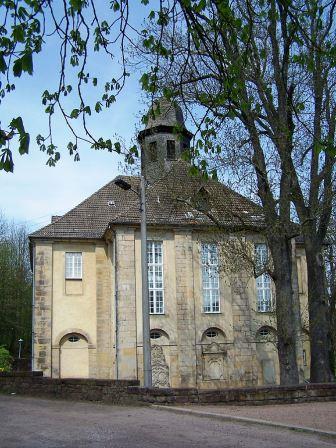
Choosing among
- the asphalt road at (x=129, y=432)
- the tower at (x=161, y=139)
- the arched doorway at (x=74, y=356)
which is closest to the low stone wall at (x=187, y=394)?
the asphalt road at (x=129, y=432)

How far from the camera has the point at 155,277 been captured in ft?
99.5

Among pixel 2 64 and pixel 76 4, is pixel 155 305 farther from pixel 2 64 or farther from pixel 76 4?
pixel 2 64

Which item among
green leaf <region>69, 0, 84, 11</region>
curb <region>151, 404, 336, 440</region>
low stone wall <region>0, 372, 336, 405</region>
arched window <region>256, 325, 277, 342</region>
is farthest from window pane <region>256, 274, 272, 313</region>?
green leaf <region>69, 0, 84, 11</region>

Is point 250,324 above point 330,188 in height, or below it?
below

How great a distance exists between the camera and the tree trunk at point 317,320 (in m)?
21.5

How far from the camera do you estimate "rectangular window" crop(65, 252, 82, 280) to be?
3272 centimetres

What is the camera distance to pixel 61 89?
23.8 ft

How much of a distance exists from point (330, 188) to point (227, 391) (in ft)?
29.0

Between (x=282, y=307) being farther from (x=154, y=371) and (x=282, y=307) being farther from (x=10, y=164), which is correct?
(x=10, y=164)

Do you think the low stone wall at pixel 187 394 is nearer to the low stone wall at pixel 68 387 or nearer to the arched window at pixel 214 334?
the low stone wall at pixel 68 387

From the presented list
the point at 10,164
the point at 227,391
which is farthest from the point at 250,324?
the point at 10,164

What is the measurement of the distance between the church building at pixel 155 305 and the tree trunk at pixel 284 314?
635 cm

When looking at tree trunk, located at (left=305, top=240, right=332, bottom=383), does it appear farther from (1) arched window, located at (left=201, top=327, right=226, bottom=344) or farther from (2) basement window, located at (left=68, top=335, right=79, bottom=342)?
(2) basement window, located at (left=68, top=335, right=79, bottom=342)

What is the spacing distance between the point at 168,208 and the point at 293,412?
56.3 ft
